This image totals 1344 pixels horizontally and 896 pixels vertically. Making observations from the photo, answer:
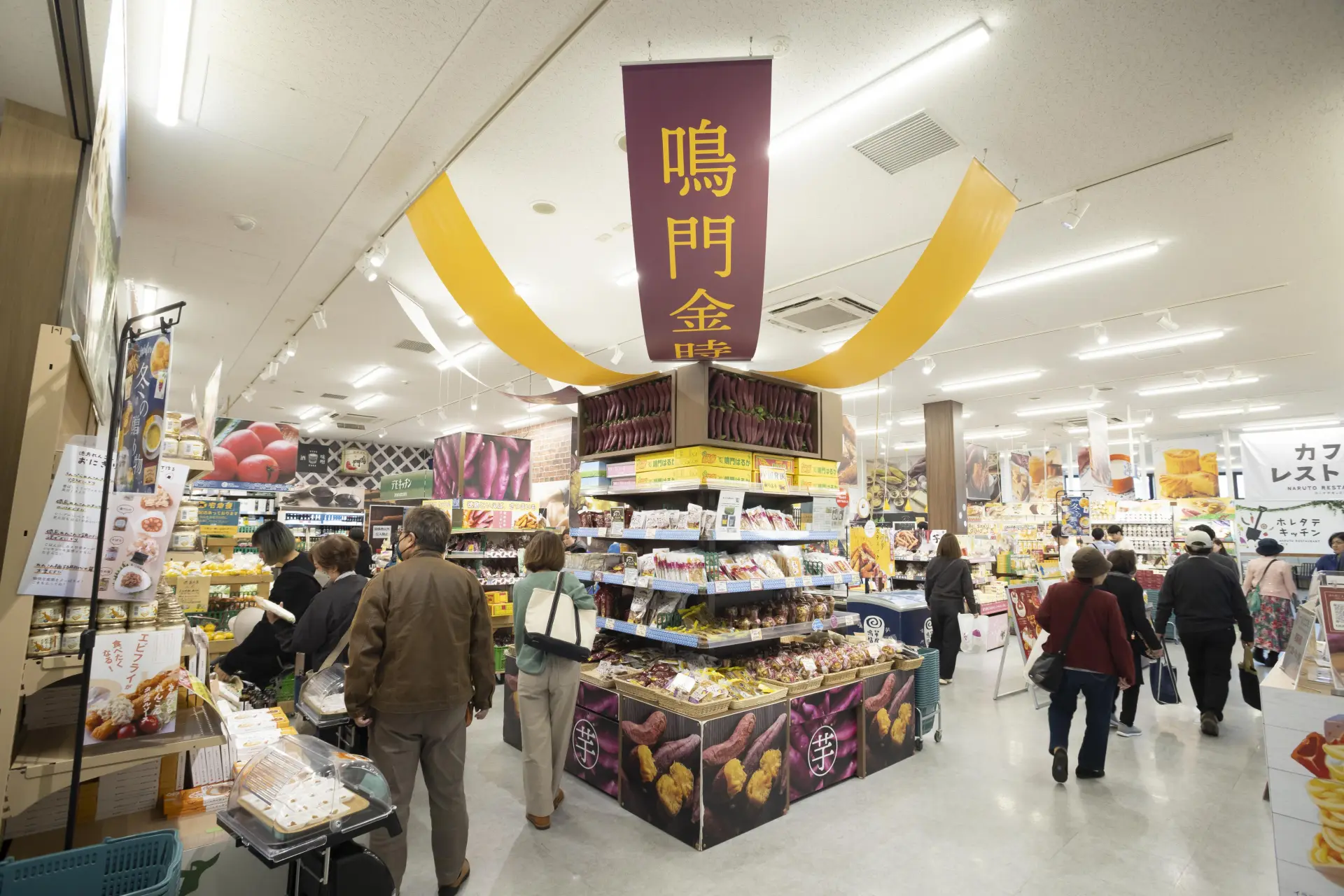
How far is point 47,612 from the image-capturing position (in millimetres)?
1658

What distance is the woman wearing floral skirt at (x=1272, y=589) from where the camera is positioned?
6.94 metres

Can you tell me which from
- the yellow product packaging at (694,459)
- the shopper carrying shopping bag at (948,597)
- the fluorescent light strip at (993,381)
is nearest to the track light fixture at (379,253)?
the yellow product packaging at (694,459)

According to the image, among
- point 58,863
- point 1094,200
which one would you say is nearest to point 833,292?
point 1094,200

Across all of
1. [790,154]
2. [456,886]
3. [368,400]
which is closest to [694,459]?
[790,154]

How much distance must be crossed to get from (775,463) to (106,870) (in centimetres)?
372

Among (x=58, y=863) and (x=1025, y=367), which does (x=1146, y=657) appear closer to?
(x=1025, y=367)

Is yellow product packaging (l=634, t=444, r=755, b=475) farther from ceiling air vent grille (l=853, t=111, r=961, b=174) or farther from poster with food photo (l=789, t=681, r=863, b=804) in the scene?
ceiling air vent grille (l=853, t=111, r=961, b=174)

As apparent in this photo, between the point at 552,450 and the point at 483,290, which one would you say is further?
the point at 552,450

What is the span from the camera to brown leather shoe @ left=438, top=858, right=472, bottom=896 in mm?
2988

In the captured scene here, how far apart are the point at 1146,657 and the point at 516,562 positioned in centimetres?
654

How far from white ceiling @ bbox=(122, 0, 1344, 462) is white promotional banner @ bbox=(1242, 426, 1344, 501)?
133 cm

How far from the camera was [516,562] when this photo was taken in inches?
315

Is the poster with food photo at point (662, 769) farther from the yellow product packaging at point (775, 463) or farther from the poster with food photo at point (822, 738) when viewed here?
the yellow product packaging at point (775, 463)

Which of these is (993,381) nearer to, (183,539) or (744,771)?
(744,771)
